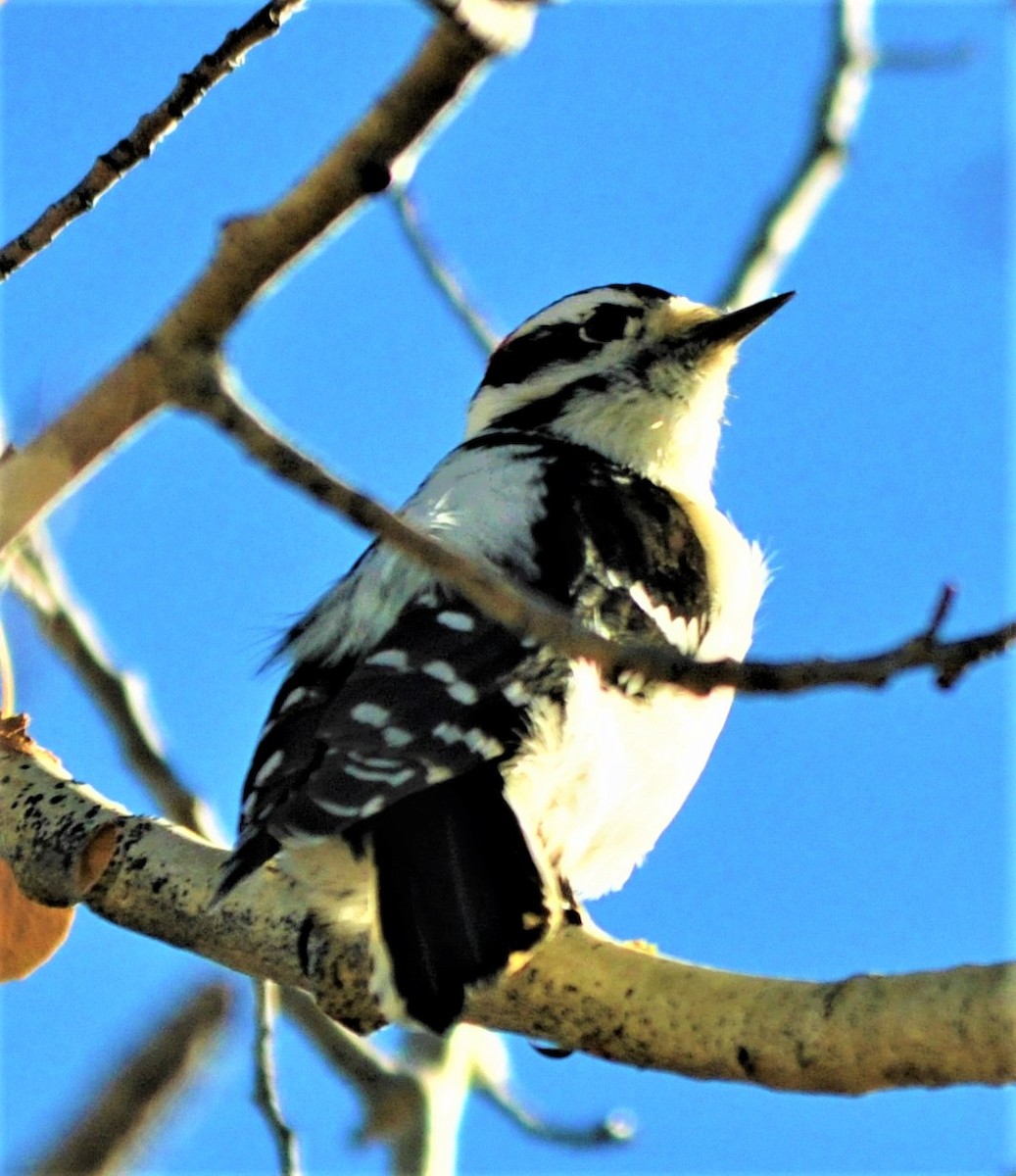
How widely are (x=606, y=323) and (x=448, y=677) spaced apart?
209 centimetres

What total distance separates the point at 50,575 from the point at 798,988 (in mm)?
3429

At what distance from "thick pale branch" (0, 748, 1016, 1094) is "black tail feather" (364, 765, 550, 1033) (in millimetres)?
127

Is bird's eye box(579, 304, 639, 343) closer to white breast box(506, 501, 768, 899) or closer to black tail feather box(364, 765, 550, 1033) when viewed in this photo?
white breast box(506, 501, 768, 899)

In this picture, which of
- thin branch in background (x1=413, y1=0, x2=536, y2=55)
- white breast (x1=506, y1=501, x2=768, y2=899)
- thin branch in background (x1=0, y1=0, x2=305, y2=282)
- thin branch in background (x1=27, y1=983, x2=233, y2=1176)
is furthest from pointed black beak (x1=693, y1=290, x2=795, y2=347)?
thin branch in background (x1=413, y1=0, x2=536, y2=55)

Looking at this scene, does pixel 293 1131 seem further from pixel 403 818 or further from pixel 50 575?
pixel 50 575

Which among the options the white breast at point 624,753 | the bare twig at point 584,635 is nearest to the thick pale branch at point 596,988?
the white breast at point 624,753

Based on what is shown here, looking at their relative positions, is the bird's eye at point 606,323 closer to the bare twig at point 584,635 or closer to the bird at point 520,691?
the bird at point 520,691

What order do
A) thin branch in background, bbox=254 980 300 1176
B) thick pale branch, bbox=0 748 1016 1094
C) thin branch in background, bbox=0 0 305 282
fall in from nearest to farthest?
1. thin branch in background, bbox=0 0 305 282
2. thick pale branch, bbox=0 748 1016 1094
3. thin branch in background, bbox=254 980 300 1176

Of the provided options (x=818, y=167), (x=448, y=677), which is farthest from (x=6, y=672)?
(x=818, y=167)

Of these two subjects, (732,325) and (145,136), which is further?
(732,325)

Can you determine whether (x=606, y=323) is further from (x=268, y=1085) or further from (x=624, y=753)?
(x=268, y=1085)

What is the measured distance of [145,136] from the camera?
2.37 m

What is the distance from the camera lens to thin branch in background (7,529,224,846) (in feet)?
17.1

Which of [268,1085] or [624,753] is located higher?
[624,753]
